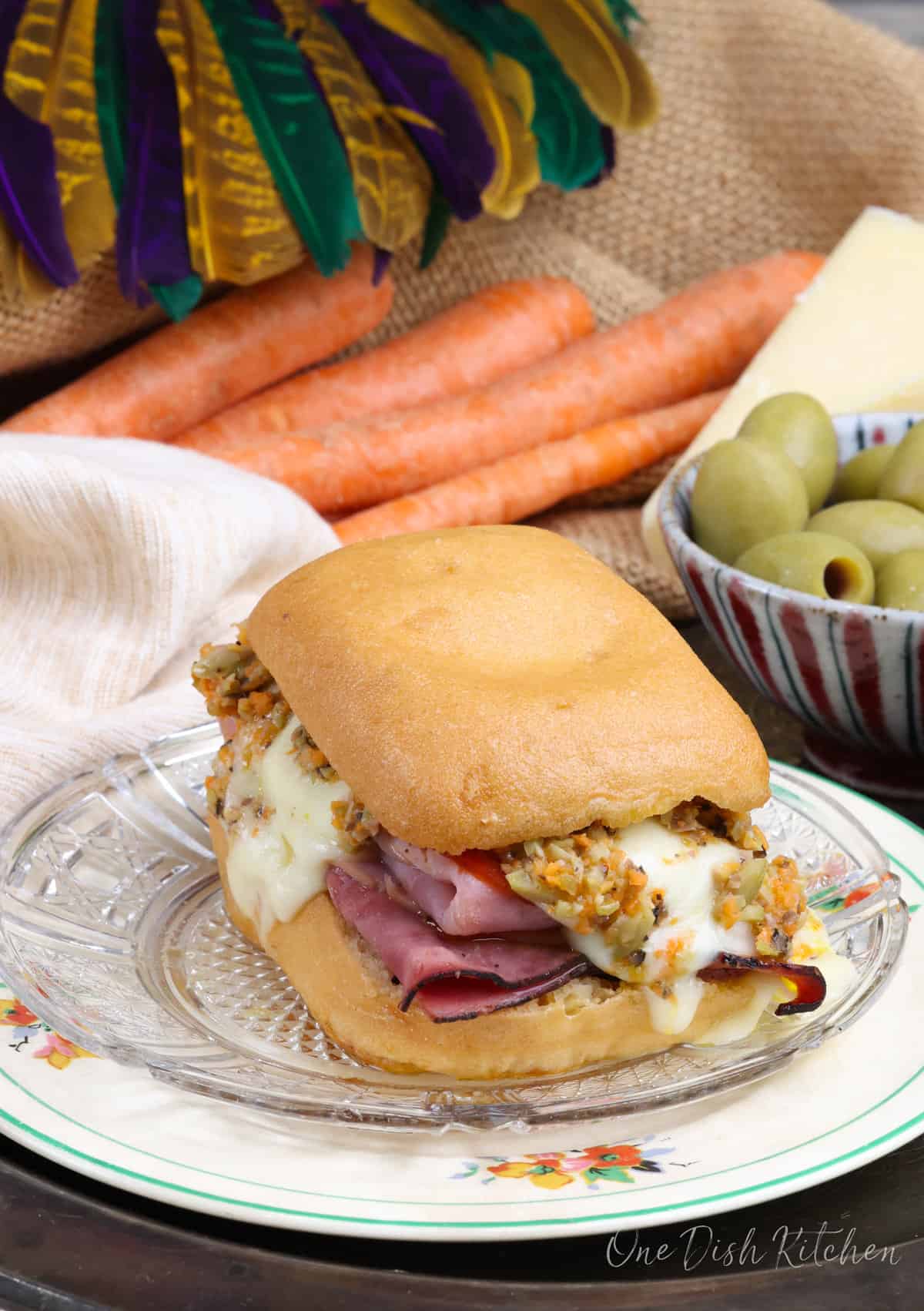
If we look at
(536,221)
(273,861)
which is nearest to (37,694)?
(273,861)

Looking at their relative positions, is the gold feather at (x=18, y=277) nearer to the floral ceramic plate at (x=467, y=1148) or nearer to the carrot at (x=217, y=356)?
the carrot at (x=217, y=356)

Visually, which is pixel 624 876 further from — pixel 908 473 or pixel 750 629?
pixel 908 473

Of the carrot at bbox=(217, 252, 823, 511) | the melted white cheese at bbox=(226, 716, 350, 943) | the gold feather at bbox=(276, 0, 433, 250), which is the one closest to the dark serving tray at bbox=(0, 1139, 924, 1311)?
the melted white cheese at bbox=(226, 716, 350, 943)

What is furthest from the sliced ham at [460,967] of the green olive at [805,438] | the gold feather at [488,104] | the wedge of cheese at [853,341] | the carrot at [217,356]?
the gold feather at [488,104]

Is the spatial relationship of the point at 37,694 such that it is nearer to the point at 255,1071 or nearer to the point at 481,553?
the point at 481,553

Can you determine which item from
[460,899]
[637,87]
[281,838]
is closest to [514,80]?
[637,87]
